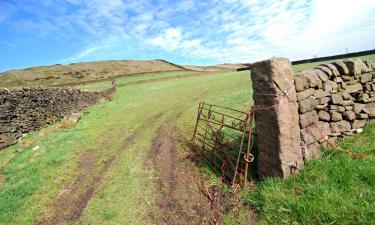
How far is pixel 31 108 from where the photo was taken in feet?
58.4

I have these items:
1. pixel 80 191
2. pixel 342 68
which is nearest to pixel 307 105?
pixel 342 68

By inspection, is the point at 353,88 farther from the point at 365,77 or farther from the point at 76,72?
the point at 76,72

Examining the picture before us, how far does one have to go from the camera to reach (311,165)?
21.9ft

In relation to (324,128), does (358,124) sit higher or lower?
lower

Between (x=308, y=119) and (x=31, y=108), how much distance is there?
17.0 metres

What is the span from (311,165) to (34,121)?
17.3 m

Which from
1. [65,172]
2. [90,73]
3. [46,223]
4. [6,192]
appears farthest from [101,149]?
[90,73]

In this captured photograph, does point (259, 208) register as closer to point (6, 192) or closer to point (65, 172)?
point (65, 172)

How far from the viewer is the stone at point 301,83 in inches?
274

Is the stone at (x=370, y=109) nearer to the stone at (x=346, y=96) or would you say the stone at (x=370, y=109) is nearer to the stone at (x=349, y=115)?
the stone at (x=349, y=115)

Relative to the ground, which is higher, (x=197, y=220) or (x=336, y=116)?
(x=336, y=116)

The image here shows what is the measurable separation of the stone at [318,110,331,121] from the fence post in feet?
3.30

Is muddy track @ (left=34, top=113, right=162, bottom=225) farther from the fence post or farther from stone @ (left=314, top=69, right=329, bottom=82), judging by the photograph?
stone @ (left=314, top=69, right=329, bottom=82)

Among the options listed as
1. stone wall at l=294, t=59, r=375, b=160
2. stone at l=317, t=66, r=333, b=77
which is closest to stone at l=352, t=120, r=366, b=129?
stone wall at l=294, t=59, r=375, b=160
